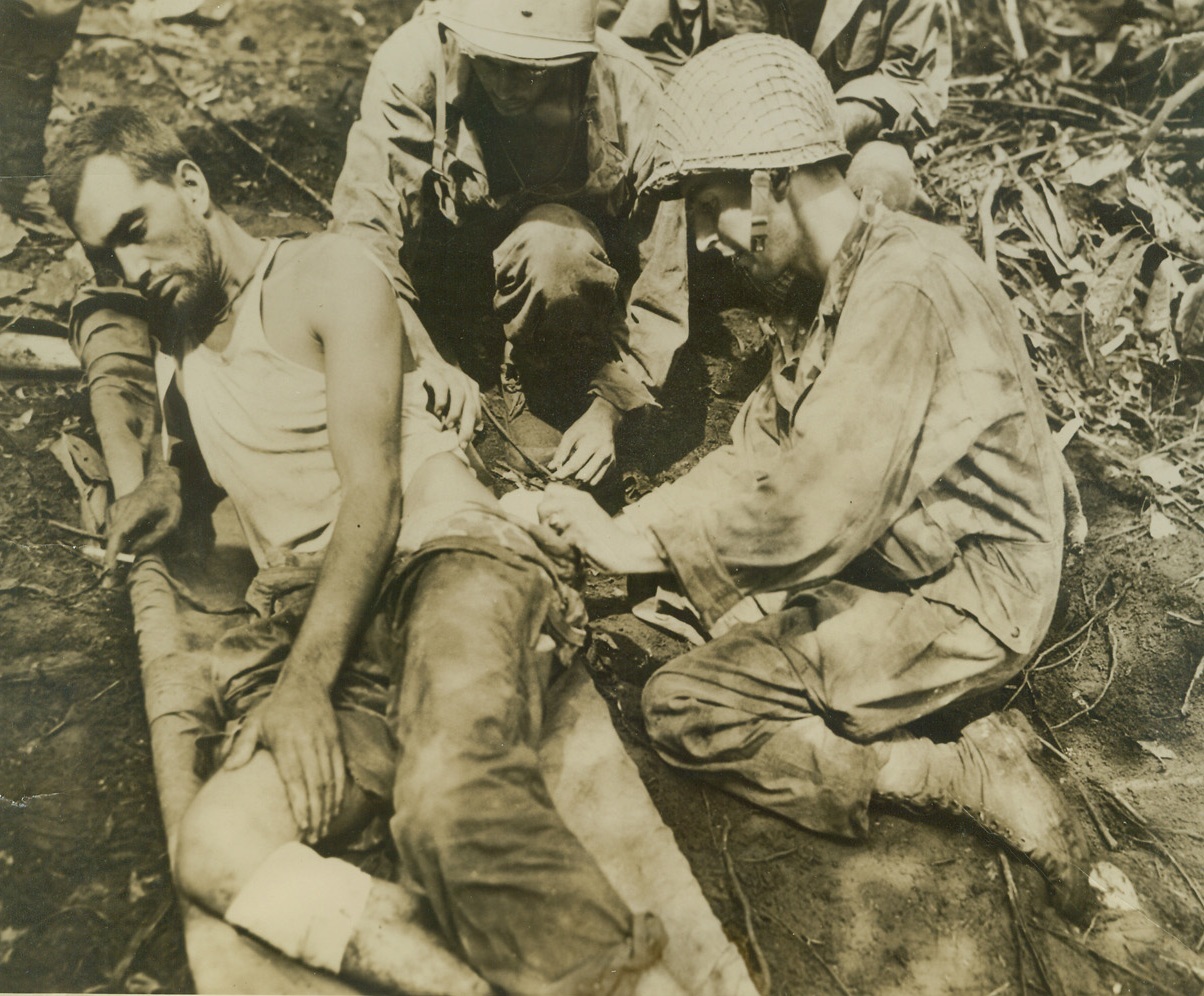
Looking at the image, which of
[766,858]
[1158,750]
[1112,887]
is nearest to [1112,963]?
[1112,887]

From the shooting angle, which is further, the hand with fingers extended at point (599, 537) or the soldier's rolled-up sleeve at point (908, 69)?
the soldier's rolled-up sleeve at point (908, 69)

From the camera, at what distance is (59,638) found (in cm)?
243

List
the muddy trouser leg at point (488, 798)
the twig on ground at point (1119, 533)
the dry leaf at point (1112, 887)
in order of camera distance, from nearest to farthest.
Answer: the muddy trouser leg at point (488, 798) → the dry leaf at point (1112, 887) → the twig on ground at point (1119, 533)

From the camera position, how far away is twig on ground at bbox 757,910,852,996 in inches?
84.9

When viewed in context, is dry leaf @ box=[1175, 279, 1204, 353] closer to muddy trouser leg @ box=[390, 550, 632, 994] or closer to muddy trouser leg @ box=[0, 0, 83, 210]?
muddy trouser leg @ box=[390, 550, 632, 994]

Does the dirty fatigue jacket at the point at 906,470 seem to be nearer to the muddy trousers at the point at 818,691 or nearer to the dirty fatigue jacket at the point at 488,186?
the muddy trousers at the point at 818,691

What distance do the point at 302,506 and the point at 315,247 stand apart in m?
0.66

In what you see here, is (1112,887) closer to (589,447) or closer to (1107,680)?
(1107,680)

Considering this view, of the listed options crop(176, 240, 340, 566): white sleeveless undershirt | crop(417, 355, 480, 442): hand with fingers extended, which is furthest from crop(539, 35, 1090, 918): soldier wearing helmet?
crop(176, 240, 340, 566): white sleeveless undershirt

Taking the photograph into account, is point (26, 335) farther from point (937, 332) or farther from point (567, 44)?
point (937, 332)

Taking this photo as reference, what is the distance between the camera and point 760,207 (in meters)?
2.49

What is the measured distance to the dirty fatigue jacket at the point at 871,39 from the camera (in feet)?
10.1

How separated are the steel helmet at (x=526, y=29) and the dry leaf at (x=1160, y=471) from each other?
1946mm

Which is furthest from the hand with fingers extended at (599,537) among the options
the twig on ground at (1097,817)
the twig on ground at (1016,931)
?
the twig on ground at (1097,817)
